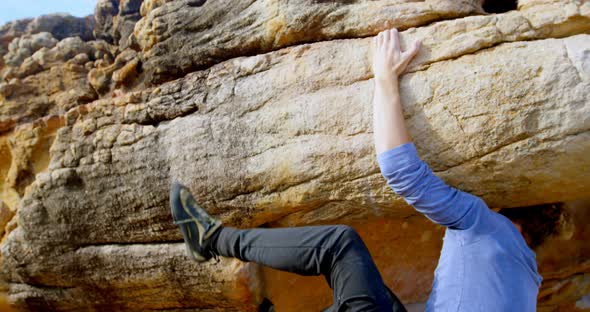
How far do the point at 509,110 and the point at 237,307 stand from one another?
254cm

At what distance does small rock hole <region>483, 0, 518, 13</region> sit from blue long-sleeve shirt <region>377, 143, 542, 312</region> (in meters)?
1.46

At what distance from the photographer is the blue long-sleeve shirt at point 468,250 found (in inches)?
83.5

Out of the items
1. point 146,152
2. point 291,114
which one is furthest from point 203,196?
point 291,114

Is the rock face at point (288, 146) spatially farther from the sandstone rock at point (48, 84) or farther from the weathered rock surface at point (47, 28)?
the weathered rock surface at point (47, 28)

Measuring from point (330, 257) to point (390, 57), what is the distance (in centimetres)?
129

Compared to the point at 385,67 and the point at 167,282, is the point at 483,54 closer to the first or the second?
the point at 385,67

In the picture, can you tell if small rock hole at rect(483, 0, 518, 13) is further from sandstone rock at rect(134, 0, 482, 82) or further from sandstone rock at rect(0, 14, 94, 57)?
sandstone rock at rect(0, 14, 94, 57)

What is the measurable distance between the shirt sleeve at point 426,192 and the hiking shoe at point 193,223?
1.17 meters

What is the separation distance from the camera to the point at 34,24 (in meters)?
6.46

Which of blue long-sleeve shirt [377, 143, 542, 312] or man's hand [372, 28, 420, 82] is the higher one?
man's hand [372, 28, 420, 82]

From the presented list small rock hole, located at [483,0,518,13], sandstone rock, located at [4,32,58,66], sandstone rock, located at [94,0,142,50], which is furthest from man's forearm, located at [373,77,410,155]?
sandstone rock, located at [4,32,58,66]

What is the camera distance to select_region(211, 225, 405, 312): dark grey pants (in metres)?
2.19

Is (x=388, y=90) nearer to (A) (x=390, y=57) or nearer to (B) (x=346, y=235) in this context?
(A) (x=390, y=57)

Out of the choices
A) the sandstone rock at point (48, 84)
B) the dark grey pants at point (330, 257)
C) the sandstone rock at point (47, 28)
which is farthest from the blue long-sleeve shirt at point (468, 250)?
the sandstone rock at point (47, 28)
